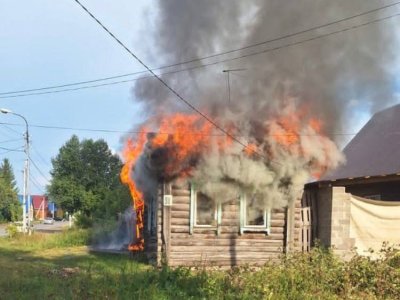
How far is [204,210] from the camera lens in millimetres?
14344

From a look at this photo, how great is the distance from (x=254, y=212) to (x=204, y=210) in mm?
1349

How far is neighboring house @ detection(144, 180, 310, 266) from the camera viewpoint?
46.0ft

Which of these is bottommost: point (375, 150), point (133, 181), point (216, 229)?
point (216, 229)

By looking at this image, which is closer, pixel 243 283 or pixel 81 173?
pixel 243 283

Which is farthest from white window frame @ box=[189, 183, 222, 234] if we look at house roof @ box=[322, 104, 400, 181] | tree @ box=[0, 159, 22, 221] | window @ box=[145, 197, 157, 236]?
tree @ box=[0, 159, 22, 221]

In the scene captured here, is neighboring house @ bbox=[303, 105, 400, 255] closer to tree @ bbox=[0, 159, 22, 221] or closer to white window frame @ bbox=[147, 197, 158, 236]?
white window frame @ bbox=[147, 197, 158, 236]

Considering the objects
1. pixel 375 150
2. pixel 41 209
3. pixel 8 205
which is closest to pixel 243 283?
pixel 375 150

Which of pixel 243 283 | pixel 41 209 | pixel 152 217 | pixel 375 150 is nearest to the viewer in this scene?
pixel 243 283

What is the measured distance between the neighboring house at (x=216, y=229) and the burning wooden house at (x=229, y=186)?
0.03 metres

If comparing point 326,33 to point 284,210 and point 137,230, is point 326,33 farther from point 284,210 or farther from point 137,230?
point 137,230

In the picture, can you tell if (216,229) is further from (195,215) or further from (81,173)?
(81,173)

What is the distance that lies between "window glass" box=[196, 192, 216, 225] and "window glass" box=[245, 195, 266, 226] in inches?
36.7

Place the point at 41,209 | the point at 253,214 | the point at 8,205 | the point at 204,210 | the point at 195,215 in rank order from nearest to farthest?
the point at 195,215 < the point at 204,210 < the point at 253,214 < the point at 8,205 < the point at 41,209

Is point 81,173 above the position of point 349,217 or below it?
above
